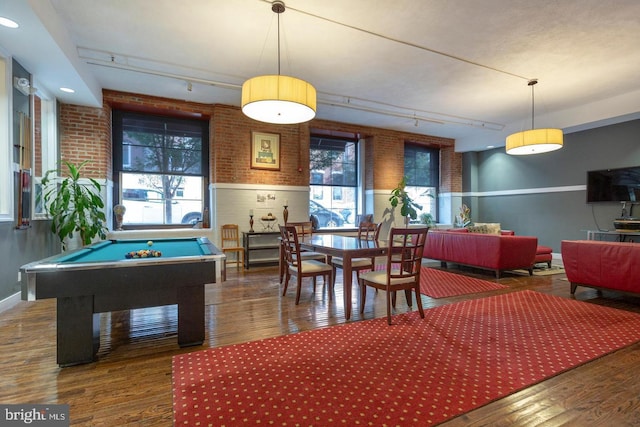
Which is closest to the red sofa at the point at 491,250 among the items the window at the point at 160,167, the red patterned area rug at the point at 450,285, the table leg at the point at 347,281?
the red patterned area rug at the point at 450,285

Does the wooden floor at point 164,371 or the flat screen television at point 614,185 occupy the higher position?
the flat screen television at point 614,185

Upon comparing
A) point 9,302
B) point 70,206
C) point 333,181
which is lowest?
point 9,302

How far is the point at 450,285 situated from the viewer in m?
4.52

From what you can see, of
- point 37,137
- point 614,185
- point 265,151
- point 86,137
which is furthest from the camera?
point 265,151

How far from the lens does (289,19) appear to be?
3.37m

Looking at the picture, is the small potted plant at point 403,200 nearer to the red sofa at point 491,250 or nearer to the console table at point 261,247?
the red sofa at point 491,250

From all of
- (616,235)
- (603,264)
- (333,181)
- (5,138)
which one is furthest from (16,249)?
(616,235)

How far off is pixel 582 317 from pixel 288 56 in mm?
4608

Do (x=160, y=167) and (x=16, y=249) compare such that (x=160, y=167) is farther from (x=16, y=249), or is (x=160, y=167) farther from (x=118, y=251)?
(x=118, y=251)

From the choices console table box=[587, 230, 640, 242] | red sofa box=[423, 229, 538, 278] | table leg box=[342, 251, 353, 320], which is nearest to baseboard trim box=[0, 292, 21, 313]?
table leg box=[342, 251, 353, 320]

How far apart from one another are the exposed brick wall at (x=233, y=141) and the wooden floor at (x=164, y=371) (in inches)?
109

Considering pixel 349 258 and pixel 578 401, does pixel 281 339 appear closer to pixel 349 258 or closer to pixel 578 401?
pixel 349 258

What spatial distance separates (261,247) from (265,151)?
2021 millimetres

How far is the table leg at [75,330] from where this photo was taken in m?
2.18
